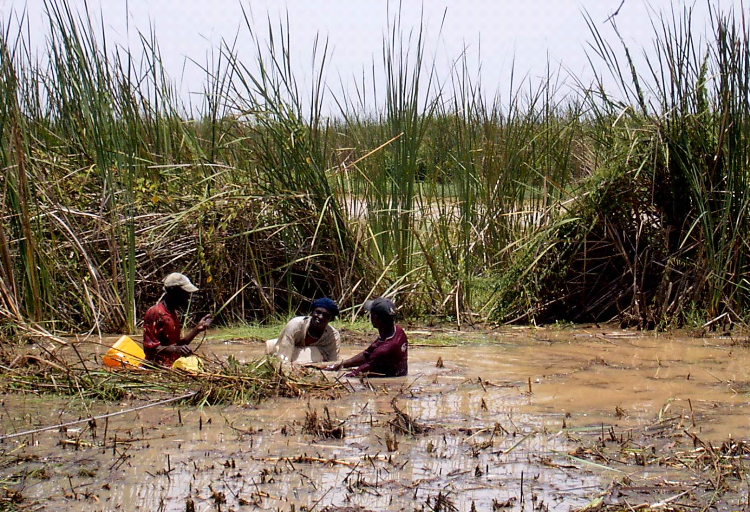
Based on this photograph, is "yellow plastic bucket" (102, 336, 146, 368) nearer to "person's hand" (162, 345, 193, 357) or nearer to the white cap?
"person's hand" (162, 345, 193, 357)

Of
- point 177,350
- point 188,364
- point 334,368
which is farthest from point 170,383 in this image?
point 334,368

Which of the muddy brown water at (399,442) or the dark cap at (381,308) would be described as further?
the dark cap at (381,308)

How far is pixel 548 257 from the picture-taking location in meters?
7.45

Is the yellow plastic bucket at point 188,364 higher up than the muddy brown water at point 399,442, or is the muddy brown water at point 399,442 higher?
the yellow plastic bucket at point 188,364

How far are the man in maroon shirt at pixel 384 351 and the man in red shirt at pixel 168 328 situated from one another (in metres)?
0.84

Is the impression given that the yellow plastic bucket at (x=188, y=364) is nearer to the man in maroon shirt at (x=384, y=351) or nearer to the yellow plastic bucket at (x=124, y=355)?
the yellow plastic bucket at (x=124, y=355)

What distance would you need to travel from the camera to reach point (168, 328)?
5312 mm

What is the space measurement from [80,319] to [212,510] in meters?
4.14

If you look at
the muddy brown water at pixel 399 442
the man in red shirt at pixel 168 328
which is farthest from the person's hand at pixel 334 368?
the man in red shirt at pixel 168 328

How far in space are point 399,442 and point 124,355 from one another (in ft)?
6.79

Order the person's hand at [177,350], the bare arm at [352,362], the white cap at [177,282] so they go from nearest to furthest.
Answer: the person's hand at [177,350], the white cap at [177,282], the bare arm at [352,362]

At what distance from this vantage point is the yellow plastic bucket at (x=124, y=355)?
5.05m

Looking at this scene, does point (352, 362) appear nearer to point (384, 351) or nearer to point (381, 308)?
point (384, 351)

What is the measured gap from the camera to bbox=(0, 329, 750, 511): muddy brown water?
3.27 m
